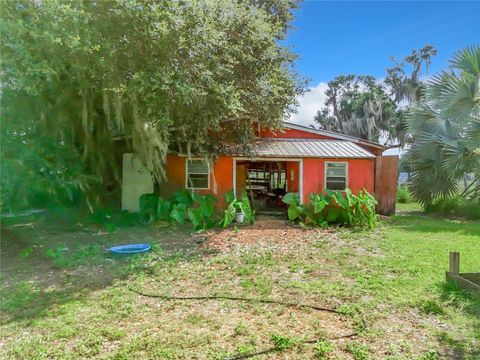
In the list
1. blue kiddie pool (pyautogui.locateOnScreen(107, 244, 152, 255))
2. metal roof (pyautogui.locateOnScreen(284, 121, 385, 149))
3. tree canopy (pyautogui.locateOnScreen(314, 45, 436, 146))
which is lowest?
blue kiddie pool (pyautogui.locateOnScreen(107, 244, 152, 255))

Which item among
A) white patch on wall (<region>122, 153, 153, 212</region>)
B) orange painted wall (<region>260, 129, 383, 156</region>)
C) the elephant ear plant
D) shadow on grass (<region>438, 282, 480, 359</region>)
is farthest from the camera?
orange painted wall (<region>260, 129, 383, 156</region>)

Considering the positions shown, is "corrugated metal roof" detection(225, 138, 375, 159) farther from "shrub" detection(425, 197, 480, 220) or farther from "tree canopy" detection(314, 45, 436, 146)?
"tree canopy" detection(314, 45, 436, 146)

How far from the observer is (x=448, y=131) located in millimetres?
11594

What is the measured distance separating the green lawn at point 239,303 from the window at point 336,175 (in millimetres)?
3937

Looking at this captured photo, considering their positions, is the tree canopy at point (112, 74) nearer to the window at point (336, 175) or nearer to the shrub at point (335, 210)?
the shrub at point (335, 210)

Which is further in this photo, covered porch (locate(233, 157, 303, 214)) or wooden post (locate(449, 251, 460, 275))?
covered porch (locate(233, 157, 303, 214))

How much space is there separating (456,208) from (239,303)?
11.3 meters

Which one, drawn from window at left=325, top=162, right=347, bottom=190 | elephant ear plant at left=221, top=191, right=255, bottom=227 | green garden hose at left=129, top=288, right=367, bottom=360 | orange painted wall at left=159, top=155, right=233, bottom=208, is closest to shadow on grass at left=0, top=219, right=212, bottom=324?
green garden hose at left=129, top=288, right=367, bottom=360

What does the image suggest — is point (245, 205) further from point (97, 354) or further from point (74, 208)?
point (97, 354)

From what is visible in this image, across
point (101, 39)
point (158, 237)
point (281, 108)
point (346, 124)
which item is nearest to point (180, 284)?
point (158, 237)

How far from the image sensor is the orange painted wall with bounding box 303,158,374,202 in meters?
11.5

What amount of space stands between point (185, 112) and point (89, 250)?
3.45 metres

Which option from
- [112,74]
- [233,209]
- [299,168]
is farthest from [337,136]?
[112,74]

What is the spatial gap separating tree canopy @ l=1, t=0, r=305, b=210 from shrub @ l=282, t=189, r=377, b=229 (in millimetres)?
3549
